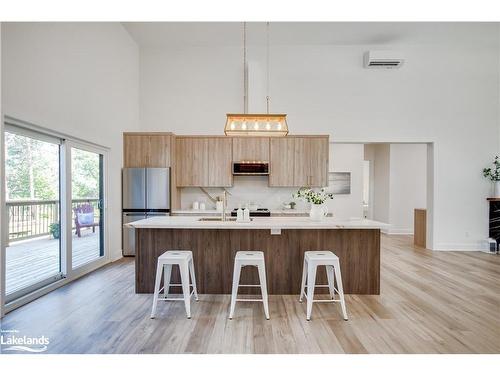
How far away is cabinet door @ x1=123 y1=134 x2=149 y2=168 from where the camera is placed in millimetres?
5402

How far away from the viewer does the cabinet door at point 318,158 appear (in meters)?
5.56

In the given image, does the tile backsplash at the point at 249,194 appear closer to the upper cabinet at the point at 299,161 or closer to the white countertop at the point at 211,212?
the white countertop at the point at 211,212

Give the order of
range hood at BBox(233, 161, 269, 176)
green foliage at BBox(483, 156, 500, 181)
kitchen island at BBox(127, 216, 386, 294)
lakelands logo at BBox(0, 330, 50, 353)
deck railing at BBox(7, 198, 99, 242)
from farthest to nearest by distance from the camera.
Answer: green foliage at BBox(483, 156, 500, 181)
range hood at BBox(233, 161, 269, 176)
kitchen island at BBox(127, 216, 386, 294)
deck railing at BBox(7, 198, 99, 242)
lakelands logo at BBox(0, 330, 50, 353)

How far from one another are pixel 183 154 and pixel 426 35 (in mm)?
5271

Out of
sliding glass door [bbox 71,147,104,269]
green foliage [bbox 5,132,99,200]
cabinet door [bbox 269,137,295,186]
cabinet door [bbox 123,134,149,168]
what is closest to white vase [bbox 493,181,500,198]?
cabinet door [bbox 269,137,295,186]

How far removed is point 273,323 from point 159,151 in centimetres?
387

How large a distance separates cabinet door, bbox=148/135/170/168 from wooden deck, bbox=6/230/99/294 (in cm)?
184

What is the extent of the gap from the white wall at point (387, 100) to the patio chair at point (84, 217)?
94.6 inches

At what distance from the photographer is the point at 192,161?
5621 mm

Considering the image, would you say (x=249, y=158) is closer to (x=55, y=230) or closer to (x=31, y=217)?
(x=55, y=230)

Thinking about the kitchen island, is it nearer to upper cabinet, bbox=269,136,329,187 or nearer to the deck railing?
the deck railing

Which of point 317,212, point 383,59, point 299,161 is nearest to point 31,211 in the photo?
point 317,212

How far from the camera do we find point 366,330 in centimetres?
254
